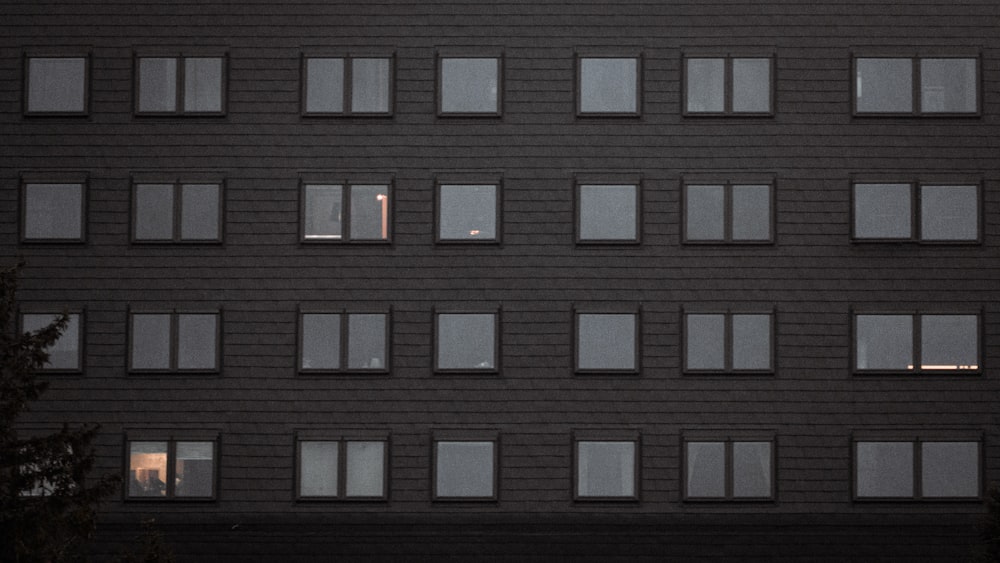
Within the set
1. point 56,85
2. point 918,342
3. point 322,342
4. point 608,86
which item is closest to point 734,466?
point 918,342

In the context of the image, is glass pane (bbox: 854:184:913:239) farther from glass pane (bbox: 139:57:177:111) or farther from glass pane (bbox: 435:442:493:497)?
glass pane (bbox: 139:57:177:111)

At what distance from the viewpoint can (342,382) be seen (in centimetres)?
3772

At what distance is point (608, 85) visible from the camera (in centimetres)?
3819

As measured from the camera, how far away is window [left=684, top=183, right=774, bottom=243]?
37938 millimetres

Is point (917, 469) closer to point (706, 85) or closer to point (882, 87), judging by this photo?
point (882, 87)

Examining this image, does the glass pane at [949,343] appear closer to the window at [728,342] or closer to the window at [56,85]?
the window at [728,342]

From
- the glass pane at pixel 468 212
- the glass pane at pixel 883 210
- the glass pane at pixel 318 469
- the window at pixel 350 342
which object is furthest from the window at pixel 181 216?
the glass pane at pixel 883 210

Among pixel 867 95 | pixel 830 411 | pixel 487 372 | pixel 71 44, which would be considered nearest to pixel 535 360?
pixel 487 372

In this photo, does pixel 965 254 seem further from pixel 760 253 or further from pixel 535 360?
pixel 535 360

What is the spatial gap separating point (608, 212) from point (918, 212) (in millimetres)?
7523

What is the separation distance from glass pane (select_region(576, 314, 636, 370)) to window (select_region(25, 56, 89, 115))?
43.7 feet

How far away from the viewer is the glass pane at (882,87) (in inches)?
1508

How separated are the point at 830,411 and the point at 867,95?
776 centimetres

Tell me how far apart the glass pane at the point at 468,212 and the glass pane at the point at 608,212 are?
220 centimetres
